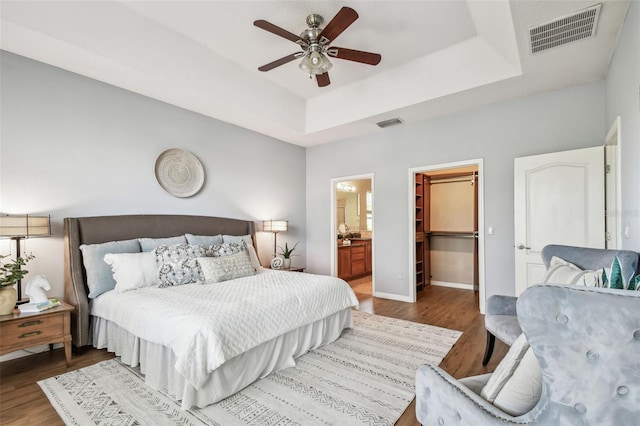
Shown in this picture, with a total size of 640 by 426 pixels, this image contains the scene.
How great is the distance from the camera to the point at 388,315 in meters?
4.04

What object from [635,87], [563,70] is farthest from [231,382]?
[563,70]

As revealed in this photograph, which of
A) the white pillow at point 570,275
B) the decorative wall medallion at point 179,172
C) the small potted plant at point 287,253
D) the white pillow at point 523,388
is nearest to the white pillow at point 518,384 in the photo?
the white pillow at point 523,388

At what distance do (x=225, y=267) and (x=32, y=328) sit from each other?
1.55 meters

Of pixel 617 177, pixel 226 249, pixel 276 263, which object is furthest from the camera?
pixel 276 263

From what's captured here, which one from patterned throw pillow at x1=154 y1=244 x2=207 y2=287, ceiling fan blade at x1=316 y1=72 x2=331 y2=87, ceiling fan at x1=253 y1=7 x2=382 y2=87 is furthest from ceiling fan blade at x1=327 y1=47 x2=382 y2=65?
patterned throw pillow at x1=154 y1=244 x2=207 y2=287

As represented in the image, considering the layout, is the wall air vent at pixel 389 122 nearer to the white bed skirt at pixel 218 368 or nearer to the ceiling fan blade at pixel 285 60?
the ceiling fan blade at pixel 285 60

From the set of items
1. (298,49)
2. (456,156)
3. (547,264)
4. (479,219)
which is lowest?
(547,264)

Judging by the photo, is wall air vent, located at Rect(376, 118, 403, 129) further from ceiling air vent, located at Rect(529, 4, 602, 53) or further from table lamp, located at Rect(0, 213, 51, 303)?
table lamp, located at Rect(0, 213, 51, 303)

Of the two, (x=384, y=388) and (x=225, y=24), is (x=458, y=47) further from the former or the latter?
(x=384, y=388)

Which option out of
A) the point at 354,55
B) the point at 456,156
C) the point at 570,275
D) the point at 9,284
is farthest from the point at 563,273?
the point at 9,284

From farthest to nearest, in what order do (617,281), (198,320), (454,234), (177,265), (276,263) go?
(454,234) → (276,263) → (177,265) → (198,320) → (617,281)

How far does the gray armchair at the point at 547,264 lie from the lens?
5.86 ft

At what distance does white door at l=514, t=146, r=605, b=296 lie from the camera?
122 inches

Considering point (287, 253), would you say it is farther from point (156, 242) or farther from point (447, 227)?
point (447, 227)
